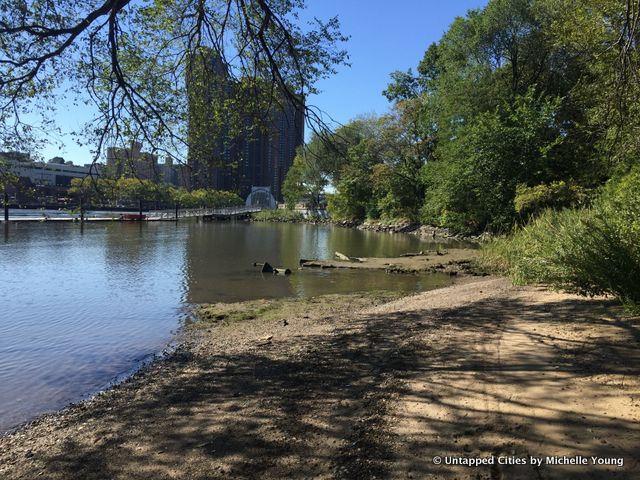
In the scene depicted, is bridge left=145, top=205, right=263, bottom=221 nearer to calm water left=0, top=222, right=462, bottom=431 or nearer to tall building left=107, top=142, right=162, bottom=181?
calm water left=0, top=222, right=462, bottom=431

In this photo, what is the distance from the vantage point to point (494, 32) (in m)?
36.0

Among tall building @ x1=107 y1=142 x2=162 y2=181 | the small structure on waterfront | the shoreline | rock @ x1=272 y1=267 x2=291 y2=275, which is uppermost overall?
the small structure on waterfront

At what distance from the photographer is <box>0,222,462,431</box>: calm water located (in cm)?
778

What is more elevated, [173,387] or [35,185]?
[35,185]

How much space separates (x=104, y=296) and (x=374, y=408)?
1329cm

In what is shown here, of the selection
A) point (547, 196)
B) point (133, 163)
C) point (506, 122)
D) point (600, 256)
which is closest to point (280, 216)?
point (506, 122)

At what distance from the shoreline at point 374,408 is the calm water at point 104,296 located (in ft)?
4.03

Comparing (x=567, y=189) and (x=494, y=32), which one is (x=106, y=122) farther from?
(x=494, y=32)

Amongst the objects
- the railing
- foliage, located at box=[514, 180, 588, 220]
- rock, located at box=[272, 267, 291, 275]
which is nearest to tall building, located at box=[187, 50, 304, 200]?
rock, located at box=[272, 267, 291, 275]

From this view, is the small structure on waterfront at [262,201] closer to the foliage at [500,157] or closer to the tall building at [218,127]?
the foliage at [500,157]

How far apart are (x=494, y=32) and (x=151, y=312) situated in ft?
114

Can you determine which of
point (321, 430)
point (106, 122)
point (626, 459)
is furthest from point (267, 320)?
point (626, 459)

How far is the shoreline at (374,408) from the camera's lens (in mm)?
3547

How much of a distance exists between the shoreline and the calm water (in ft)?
4.03
